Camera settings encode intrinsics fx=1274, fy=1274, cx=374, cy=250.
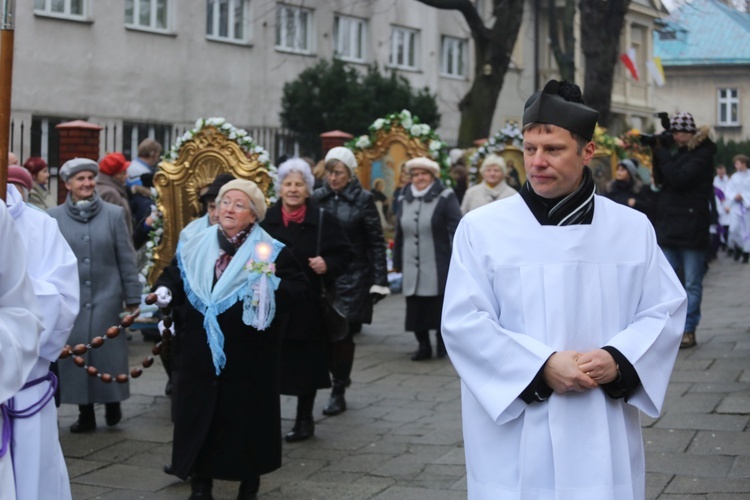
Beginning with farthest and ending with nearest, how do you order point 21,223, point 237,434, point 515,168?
point 515,168, point 237,434, point 21,223

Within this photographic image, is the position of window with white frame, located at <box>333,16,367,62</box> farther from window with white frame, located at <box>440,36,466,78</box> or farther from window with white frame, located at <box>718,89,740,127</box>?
window with white frame, located at <box>718,89,740,127</box>

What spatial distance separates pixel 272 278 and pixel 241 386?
590 millimetres

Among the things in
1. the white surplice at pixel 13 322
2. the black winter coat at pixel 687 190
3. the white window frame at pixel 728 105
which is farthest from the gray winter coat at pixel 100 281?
the white window frame at pixel 728 105

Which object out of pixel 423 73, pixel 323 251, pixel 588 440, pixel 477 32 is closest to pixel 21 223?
pixel 588 440

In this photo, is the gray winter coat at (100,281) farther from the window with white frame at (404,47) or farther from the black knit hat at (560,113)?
the window with white frame at (404,47)

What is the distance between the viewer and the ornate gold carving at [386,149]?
696 inches

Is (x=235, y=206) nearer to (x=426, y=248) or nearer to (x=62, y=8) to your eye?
(x=426, y=248)

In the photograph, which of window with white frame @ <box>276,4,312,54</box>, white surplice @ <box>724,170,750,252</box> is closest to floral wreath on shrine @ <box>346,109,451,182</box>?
white surplice @ <box>724,170,750,252</box>

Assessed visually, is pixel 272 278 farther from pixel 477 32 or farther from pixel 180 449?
pixel 477 32

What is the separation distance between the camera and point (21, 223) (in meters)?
5.07

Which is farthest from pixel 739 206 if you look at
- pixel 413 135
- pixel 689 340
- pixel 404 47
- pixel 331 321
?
pixel 331 321

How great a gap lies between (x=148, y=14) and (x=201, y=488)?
1980 centimetres

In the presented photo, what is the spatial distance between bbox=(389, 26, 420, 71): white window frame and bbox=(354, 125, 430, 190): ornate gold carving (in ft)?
49.1

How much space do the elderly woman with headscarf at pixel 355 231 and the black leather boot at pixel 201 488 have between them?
3118 millimetres
